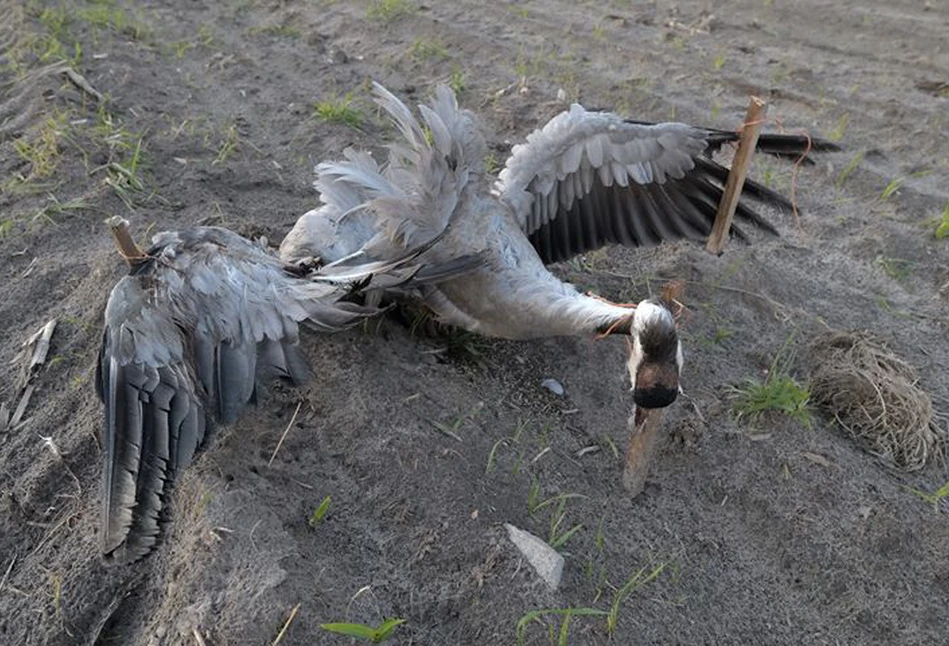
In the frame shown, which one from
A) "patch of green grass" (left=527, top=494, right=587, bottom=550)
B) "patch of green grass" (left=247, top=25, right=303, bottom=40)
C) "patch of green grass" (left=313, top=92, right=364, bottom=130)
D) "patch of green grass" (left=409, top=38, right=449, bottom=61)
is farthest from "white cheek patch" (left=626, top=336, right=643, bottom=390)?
"patch of green grass" (left=247, top=25, right=303, bottom=40)

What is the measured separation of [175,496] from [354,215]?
1.31 m

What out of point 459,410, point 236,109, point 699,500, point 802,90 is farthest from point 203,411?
point 802,90

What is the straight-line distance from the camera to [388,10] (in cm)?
630

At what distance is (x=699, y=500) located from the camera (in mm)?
2758

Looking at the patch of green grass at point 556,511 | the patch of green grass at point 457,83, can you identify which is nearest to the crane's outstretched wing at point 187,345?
the patch of green grass at point 556,511

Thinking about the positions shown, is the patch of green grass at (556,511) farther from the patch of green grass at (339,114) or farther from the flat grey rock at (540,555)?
the patch of green grass at (339,114)

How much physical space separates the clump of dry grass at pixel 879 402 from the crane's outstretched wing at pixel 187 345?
172 centimetres

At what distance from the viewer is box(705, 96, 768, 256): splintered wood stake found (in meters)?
2.83

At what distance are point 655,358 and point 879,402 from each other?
127cm

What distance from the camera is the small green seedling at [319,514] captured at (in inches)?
92.2

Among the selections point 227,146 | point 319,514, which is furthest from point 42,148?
point 319,514

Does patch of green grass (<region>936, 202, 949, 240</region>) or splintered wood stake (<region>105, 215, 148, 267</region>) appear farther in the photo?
patch of green grass (<region>936, 202, 949, 240</region>)

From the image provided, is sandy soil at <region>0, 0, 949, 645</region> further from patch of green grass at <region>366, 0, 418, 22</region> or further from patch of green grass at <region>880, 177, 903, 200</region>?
patch of green grass at <region>366, 0, 418, 22</region>

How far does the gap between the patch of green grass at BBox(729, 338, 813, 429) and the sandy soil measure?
0.05 m
